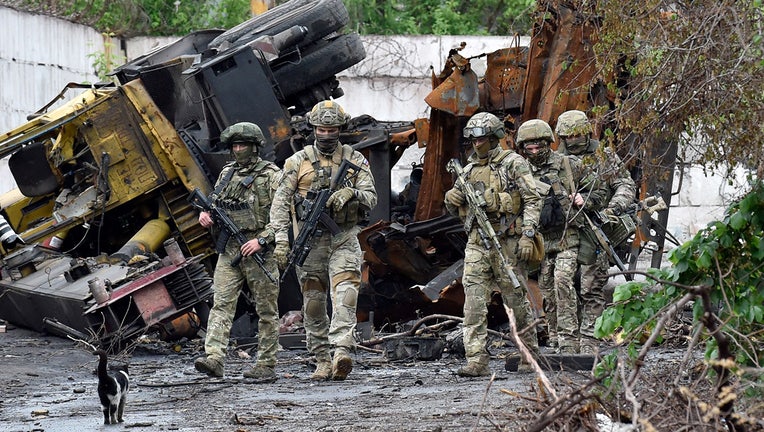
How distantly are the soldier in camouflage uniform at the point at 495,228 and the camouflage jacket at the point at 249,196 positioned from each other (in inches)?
55.3

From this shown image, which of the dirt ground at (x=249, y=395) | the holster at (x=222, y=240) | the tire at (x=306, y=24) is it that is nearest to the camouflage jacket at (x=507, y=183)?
the dirt ground at (x=249, y=395)

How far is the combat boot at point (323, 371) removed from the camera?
9.36 metres

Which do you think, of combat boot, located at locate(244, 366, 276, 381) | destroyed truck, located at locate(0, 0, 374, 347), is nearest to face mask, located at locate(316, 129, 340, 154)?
combat boot, located at locate(244, 366, 276, 381)

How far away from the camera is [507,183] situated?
918 centimetres

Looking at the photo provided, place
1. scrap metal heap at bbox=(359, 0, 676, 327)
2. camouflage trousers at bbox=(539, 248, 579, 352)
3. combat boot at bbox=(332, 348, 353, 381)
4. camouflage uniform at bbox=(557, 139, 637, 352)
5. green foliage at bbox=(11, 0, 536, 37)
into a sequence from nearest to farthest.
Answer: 1. combat boot at bbox=(332, 348, 353, 381)
2. camouflage trousers at bbox=(539, 248, 579, 352)
3. camouflage uniform at bbox=(557, 139, 637, 352)
4. scrap metal heap at bbox=(359, 0, 676, 327)
5. green foliage at bbox=(11, 0, 536, 37)

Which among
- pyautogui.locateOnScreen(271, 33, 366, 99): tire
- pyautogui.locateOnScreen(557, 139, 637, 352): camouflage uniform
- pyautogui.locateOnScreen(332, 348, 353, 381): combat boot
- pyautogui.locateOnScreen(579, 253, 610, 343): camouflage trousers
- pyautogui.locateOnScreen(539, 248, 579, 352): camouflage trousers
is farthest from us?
pyautogui.locateOnScreen(271, 33, 366, 99): tire

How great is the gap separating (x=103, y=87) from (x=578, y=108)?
4.96m

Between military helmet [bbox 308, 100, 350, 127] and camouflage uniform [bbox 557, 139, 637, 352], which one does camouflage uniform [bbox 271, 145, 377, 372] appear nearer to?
military helmet [bbox 308, 100, 350, 127]

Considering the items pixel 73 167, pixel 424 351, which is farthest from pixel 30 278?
pixel 424 351

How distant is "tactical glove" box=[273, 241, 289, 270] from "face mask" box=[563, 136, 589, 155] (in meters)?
2.63

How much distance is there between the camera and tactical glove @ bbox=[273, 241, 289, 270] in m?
8.95

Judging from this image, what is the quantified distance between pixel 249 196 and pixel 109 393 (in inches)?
108

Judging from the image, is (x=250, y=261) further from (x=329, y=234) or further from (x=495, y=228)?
(x=495, y=228)

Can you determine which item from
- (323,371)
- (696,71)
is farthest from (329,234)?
(696,71)
